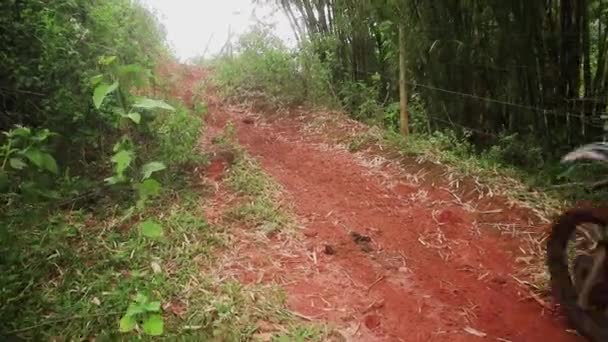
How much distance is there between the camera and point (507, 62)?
3.78 metres

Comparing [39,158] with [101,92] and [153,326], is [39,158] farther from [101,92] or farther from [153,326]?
[153,326]

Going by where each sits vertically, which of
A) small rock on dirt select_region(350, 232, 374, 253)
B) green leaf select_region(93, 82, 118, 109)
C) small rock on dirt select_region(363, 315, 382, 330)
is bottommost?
small rock on dirt select_region(363, 315, 382, 330)

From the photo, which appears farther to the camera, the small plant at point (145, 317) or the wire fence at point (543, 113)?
the wire fence at point (543, 113)

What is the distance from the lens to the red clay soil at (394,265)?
2209 millimetres

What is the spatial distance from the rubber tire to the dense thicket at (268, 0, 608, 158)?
5.70 ft

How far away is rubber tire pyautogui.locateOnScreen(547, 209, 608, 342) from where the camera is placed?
6.79 ft

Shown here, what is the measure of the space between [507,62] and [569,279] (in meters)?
2.15

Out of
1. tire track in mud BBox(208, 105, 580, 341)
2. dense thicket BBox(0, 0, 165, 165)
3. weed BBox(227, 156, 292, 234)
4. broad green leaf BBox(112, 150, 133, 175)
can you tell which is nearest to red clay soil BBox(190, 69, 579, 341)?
tire track in mud BBox(208, 105, 580, 341)

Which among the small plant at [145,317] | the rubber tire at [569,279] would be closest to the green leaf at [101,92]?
the small plant at [145,317]

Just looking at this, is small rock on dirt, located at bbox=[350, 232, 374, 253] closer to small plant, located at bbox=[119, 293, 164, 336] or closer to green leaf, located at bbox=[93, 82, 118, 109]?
small plant, located at bbox=[119, 293, 164, 336]

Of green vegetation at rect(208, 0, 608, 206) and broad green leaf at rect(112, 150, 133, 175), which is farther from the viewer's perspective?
green vegetation at rect(208, 0, 608, 206)

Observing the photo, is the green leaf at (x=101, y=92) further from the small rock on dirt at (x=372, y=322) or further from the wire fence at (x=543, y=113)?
the wire fence at (x=543, y=113)

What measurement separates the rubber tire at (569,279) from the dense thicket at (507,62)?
5.70 ft

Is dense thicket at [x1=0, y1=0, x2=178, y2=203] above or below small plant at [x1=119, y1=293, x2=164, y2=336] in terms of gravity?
above
